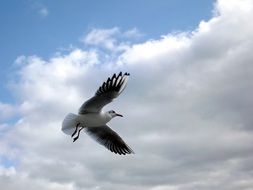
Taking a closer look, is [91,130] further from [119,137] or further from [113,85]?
[113,85]

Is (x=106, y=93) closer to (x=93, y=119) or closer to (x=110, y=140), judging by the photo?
(x=93, y=119)

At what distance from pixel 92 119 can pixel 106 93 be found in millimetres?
1167

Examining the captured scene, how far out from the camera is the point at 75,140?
61.8 feet

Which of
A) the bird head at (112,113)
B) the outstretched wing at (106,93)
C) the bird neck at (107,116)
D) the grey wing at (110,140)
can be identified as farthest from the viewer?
the grey wing at (110,140)

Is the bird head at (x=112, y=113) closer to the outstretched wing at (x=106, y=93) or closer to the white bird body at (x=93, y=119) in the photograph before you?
the white bird body at (x=93, y=119)

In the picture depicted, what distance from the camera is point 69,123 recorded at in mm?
19297

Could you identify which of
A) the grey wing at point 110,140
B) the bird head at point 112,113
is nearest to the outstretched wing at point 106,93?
the bird head at point 112,113

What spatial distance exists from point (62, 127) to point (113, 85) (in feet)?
8.65

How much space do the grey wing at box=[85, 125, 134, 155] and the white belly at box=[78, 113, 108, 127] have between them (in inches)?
87.5

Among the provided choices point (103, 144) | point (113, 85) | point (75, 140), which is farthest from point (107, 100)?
point (103, 144)

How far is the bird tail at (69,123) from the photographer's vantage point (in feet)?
62.8

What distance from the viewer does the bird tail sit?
1916cm

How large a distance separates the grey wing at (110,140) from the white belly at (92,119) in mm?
2221

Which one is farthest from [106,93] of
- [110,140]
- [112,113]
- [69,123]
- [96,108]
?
[110,140]
